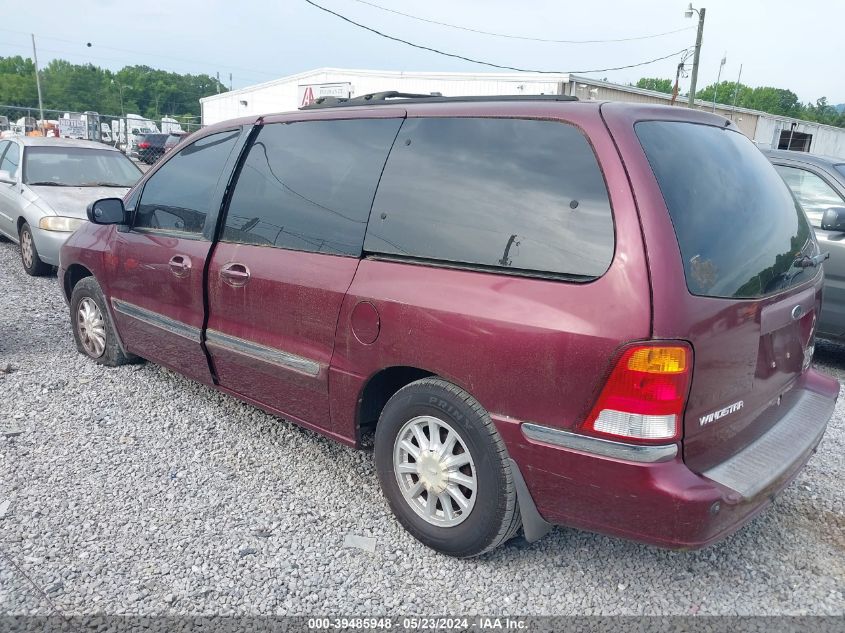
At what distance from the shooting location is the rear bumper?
223 centimetres

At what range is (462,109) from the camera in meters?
2.87

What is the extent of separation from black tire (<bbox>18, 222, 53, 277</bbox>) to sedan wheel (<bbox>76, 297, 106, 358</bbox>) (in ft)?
10.9

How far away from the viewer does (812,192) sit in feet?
19.2

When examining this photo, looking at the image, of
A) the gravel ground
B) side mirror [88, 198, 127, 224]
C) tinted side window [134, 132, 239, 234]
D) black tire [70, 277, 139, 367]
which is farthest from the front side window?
black tire [70, 277, 139, 367]

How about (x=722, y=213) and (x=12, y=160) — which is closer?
(x=722, y=213)

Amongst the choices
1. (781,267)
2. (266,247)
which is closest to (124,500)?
(266,247)

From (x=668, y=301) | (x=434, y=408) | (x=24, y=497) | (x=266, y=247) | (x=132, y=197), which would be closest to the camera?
(x=668, y=301)

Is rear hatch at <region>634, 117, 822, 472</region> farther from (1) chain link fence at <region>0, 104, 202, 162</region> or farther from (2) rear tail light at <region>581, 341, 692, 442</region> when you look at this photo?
(1) chain link fence at <region>0, 104, 202, 162</region>

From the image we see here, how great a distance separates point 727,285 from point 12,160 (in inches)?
365

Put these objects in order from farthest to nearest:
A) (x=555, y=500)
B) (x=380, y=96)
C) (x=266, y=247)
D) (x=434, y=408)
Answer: (x=380, y=96)
(x=266, y=247)
(x=434, y=408)
(x=555, y=500)

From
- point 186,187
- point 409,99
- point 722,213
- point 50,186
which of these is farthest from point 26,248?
point 722,213

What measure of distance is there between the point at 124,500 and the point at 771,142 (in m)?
39.9

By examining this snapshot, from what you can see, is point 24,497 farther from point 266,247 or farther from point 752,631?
point 752,631

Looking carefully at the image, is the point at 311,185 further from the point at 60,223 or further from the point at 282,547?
the point at 60,223
